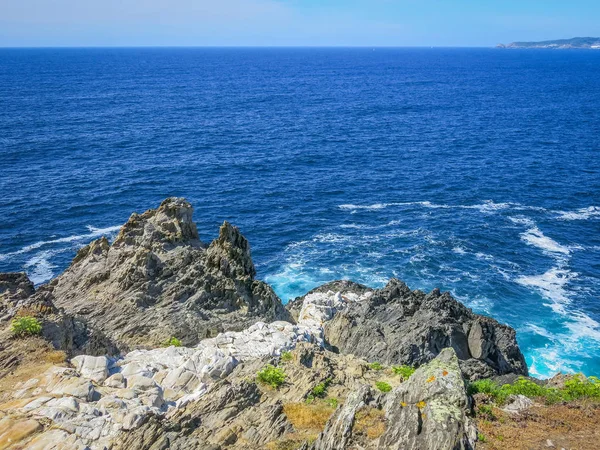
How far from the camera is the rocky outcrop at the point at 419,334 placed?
41.8 metres

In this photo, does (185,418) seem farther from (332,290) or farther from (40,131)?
(40,131)

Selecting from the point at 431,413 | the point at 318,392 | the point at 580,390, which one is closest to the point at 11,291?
the point at 318,392

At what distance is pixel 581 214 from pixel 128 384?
3292 inches

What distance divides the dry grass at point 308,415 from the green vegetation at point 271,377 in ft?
8.01

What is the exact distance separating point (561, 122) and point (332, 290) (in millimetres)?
133908

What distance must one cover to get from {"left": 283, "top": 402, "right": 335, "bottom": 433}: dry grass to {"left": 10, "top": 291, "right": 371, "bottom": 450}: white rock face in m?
5.12

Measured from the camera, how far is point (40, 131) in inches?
5281

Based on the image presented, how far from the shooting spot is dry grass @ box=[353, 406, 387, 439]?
73.6 ft

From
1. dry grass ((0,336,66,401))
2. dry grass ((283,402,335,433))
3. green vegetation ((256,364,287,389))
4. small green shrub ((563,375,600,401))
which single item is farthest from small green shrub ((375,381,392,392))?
dry grass ((0,336,66,401))

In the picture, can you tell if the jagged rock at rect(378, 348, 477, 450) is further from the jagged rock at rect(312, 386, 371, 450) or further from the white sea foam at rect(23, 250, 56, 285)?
the white sea foam at rect(23, 250, 56, 285)

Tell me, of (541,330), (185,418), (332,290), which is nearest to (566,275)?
(541,330)

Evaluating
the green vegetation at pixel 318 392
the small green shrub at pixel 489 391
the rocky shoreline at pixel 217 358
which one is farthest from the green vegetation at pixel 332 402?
the small green shrub at pixel 489 391

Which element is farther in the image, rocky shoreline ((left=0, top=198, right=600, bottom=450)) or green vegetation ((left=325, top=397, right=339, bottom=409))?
green vegetation ((left=325, top=397, right=339, bottom=409))

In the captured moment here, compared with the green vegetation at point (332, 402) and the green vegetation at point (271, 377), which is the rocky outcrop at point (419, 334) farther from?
the green vegetation at point (271, 377)
